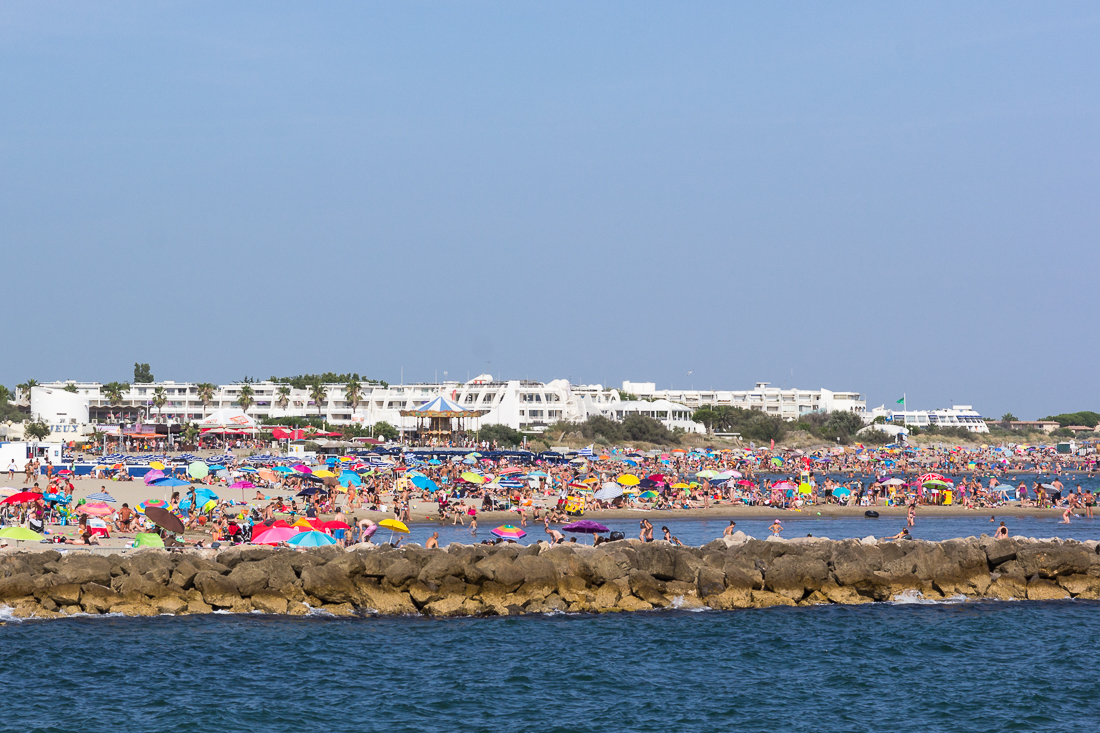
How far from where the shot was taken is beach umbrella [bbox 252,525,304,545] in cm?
2264

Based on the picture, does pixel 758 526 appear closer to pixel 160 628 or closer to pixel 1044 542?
pixel 1044 542

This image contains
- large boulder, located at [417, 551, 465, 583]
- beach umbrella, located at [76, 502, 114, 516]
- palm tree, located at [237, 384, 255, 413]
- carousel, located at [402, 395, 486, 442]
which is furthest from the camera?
palm tree, located at [237, 384, 255, 413]

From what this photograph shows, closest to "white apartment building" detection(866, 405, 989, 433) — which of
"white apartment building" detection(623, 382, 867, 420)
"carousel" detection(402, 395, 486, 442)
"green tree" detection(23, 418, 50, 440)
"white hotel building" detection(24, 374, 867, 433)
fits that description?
"white apartment building" detection(623, 382, 867, 420)

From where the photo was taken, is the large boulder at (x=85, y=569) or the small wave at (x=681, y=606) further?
the small wave at (x=681, y=606)

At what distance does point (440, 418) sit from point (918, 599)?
277 ft

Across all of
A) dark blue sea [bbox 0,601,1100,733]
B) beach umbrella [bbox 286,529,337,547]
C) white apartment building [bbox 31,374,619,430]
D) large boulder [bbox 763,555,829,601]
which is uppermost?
white apartment building [bbox 31,374,619,430]

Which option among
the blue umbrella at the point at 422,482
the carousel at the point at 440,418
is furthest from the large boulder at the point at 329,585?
the carousel at the point at 440,418

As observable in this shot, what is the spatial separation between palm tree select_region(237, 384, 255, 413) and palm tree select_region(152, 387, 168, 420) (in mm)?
8014

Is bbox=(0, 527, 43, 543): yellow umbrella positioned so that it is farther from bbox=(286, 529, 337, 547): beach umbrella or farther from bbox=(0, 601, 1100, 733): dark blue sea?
bbox=(286, 529, 337, 547): beach umbrella

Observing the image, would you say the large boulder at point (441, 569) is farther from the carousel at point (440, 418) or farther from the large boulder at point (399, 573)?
the carousel at point (440, 418)

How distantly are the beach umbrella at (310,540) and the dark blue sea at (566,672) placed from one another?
2476 mm

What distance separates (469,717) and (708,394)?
166 metres

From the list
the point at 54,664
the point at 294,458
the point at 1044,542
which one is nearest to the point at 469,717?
the point at 54,664

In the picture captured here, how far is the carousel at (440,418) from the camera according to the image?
3669 inches
